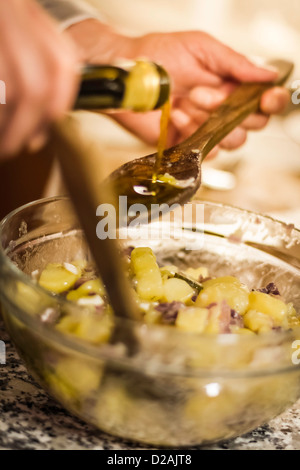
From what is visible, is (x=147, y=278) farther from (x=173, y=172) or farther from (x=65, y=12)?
(x=65, y=12)

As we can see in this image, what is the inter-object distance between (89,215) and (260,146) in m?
1.82

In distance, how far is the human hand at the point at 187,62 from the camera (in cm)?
163

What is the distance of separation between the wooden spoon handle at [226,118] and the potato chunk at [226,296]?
0.88ft

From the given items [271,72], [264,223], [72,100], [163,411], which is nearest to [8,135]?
[72,100]

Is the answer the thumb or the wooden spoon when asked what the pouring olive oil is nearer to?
the wooden spoon

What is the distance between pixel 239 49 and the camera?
2154 mm

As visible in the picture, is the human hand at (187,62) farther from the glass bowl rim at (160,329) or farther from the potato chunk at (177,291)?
the glass bowl rim at (160,329)

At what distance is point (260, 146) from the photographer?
2.31 metres

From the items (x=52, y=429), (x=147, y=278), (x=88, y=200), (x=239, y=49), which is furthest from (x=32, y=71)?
(x=239, y=49)

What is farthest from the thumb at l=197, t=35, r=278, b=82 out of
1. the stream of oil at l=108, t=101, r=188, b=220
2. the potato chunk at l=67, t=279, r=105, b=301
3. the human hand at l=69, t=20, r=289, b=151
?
the potato chunk at l=67, t=279, r=105, b=301

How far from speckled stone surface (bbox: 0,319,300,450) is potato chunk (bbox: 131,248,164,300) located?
0.21m

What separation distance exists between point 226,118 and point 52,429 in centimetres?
70

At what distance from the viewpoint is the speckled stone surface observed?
2.44ft

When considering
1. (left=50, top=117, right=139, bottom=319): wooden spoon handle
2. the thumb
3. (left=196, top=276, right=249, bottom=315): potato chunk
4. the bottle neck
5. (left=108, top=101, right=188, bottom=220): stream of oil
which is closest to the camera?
(left=50, top=117, right=139, bottom=319): wooden spoon handle
